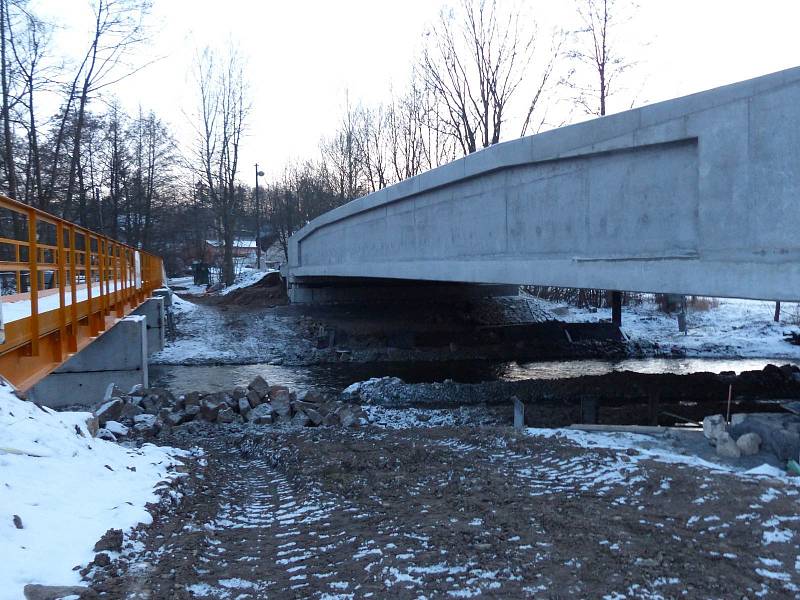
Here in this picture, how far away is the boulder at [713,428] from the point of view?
7.69 meters

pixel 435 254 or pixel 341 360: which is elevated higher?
pixel 435 254

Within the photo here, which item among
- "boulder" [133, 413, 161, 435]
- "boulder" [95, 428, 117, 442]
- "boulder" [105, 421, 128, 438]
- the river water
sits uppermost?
"boulder" [95, 428, 117, 442]

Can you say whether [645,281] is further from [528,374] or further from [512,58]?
[512,58]

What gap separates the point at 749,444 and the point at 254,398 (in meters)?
9.41

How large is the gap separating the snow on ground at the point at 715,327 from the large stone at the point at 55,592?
2432cm

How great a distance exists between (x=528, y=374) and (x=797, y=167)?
15.0m

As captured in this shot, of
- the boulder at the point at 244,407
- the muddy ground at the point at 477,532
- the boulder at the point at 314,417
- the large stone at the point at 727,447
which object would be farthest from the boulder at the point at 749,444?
the boulder at the point at 244,407

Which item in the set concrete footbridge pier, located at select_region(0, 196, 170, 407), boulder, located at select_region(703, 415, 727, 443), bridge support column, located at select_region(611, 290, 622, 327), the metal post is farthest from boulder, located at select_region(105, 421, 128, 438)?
bridge support column, located at select_region(611, 290, 622, 327)

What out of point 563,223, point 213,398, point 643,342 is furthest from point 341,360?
point 563,223

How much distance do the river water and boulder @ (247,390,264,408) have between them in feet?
14.9

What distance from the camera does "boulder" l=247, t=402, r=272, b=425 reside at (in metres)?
12.3

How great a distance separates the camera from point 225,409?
1277 cm

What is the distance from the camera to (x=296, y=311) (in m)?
30.4

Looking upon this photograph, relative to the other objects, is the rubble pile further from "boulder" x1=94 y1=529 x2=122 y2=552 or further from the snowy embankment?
"boulder" x1=94 y1=529 x2=122 y2=552
